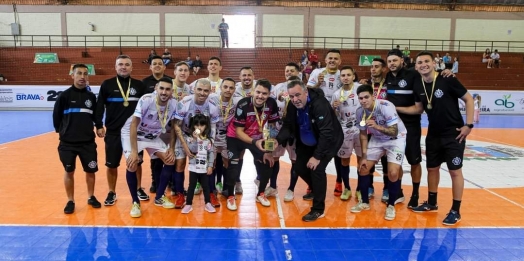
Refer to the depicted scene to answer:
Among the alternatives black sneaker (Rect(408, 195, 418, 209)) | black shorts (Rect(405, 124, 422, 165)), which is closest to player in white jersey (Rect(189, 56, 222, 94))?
black shorts (Rect(405, 124, 422, 165))

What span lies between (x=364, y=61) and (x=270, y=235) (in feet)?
70.9

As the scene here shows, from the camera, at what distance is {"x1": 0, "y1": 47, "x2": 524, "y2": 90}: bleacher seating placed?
72.4 ft

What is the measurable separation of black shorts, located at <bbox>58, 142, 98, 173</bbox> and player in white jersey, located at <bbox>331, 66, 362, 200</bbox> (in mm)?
3482

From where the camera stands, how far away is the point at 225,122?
5688mm

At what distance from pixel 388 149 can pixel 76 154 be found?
422cm

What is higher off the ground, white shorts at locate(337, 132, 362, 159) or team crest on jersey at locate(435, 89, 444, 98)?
team crest on jersey at locate(435, 89, 444, 98)

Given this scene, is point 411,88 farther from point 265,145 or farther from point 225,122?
point 225,122

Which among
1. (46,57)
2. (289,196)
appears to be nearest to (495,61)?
(289,196)

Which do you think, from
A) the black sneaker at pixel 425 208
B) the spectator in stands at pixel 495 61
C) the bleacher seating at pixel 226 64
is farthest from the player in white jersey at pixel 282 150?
the spectator in stands at pixel 495 61

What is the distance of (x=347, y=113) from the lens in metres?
5.68

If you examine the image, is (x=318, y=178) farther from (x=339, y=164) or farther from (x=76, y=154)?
(x=76, y=154)

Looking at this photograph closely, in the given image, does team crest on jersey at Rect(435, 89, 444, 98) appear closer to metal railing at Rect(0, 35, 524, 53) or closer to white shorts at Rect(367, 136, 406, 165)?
white shorts at Rect(367, 136, 406, 165)

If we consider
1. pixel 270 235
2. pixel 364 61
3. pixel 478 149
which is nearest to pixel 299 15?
pixel 364 61

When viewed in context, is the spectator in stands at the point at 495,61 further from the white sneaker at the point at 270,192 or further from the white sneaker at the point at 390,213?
the white sneaker at the point at 270,192
